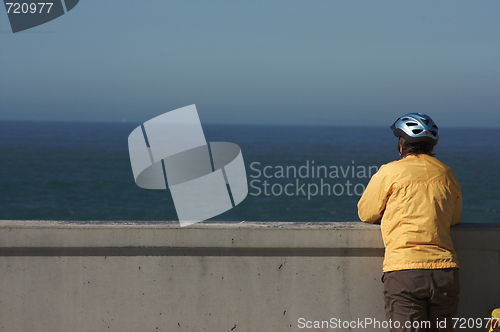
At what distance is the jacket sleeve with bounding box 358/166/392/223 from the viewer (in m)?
3.04

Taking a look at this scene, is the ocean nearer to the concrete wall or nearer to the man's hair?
the concrete wall

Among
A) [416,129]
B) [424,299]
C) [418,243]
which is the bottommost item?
[424,299]

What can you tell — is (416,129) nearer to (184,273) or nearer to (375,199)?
(375,199)

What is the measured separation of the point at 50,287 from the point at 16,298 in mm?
254

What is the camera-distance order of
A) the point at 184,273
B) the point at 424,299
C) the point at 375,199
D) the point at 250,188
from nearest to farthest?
the point at 424,299 < the point at 375,199 < the point at 184,273 < the point at 250,188

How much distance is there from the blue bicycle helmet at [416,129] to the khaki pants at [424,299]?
885 millimetres

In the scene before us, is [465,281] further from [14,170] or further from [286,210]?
[14,170]

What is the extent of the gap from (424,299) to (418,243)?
342 mm

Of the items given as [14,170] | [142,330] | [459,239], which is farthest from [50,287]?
[14,170]

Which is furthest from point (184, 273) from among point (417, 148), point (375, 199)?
point (417, 148)

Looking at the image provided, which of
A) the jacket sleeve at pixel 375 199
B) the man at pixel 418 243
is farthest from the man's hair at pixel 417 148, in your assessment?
the jacket sleeve at pixel 375 199

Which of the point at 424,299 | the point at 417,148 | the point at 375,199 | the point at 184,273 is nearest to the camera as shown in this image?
the point at 424,299

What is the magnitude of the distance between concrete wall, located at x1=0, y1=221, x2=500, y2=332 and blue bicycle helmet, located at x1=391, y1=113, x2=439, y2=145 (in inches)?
28.5

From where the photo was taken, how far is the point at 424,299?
288 centimetres
